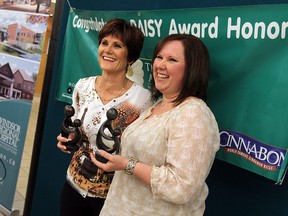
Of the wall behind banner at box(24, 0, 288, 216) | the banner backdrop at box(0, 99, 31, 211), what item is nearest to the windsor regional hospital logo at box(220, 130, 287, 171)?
the wall behind banner at box(24, 0, 288, 216)

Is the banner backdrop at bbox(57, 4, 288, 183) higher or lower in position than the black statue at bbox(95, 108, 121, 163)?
higher

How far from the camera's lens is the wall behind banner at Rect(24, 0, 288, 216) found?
52.7 inches

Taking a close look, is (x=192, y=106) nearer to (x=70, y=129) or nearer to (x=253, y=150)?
(x=253, y=150)

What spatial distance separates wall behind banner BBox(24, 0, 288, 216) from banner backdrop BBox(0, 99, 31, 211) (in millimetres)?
167

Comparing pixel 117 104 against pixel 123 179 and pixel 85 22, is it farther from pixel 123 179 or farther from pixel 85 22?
pixel 85 22

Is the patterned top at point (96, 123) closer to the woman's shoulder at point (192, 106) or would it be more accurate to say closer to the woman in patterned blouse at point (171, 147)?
the woman in patterned blouse at point (171, 147)

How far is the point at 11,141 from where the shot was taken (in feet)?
8.27

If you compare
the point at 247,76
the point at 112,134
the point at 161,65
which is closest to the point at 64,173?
the point at 112,134

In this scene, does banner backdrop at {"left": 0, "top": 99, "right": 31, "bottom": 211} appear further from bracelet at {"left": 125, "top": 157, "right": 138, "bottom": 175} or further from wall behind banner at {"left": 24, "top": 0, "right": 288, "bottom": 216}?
bracelet at {"left": 125, "top": 157, "right": 138, "bottom": 175}

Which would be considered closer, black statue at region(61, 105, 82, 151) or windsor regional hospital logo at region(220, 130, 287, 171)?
windsor regional hospital logo at region(220, 130, 287, 171)

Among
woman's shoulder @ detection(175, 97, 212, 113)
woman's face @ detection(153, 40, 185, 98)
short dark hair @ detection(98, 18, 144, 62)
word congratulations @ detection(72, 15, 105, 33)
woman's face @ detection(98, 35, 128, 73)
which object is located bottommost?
woman's shoulder @ detection(175, 97, 212, 113)

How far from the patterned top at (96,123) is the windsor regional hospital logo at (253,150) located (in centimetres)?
40

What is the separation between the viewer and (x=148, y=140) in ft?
3.73

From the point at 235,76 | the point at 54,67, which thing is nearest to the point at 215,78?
the point at 235,76
